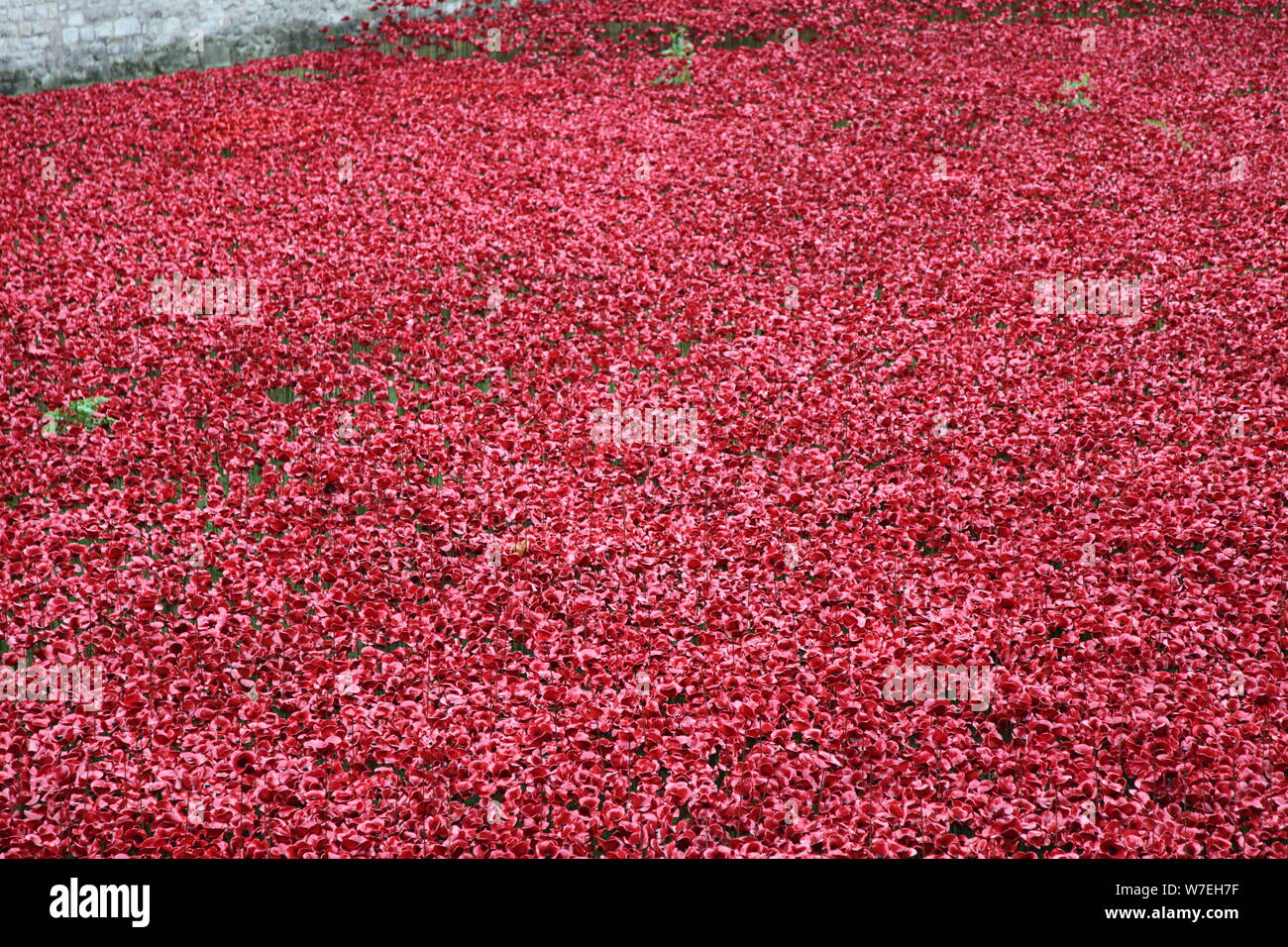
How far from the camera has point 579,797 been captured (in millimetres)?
4434

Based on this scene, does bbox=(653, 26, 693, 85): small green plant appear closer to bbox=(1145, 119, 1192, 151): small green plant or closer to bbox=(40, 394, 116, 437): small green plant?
bbox=(1145, 119, 1192, 151): small green plant

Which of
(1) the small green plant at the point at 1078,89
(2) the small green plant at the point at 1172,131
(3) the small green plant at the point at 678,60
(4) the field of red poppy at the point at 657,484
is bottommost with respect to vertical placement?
(4) the field of red poppy at the point at 657,484

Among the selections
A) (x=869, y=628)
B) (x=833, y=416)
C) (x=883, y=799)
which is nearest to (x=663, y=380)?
(x=833, y=416)

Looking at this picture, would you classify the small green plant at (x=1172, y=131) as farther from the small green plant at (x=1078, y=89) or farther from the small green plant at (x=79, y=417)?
the small green plant at (x=79, y=417)

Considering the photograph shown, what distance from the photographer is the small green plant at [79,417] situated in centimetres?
718

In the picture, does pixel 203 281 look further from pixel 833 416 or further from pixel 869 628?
pixel 869 628

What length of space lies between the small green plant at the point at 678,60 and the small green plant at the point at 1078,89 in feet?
19.8

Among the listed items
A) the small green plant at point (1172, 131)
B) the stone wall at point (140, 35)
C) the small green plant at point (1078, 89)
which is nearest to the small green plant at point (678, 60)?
the small green plant at point (1078, 89)

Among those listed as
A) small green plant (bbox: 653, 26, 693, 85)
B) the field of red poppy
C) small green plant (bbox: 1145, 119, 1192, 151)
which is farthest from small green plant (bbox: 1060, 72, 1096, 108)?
small green plant (bbox: 653, 26, 693, 85)

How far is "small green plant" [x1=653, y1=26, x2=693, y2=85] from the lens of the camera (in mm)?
14102

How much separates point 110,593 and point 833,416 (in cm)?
574

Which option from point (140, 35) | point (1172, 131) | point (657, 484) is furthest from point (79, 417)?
point (1172, 131)

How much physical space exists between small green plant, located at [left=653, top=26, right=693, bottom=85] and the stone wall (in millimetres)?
6247

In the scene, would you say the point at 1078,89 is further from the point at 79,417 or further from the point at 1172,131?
the point at 79,417
